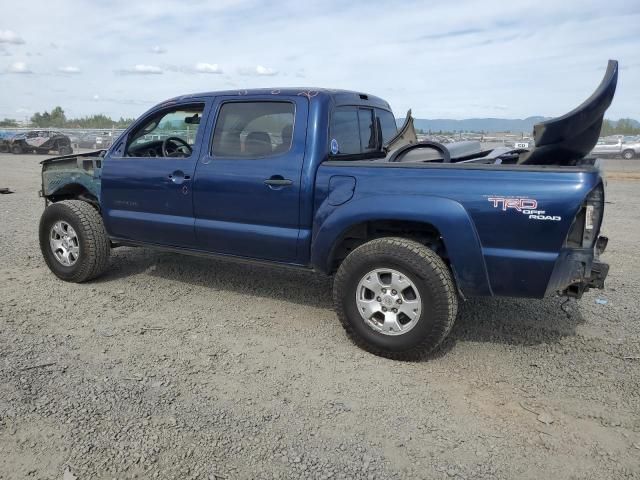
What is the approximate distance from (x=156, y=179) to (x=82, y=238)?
1.09 metres

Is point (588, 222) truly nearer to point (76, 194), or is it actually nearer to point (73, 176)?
point (73, 176)

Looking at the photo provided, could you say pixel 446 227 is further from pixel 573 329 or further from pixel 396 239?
pixel 573 329

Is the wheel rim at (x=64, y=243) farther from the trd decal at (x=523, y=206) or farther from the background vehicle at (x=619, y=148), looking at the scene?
the background vehicle at (x=619, y=148)

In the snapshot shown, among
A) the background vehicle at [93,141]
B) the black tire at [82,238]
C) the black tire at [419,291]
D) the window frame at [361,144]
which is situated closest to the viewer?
the black tire at [419,291]

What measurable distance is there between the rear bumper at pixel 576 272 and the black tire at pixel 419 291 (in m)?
0.65

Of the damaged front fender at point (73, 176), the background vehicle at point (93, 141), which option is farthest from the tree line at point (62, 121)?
the damaged front fender at point (73, 176)

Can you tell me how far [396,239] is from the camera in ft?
12.0

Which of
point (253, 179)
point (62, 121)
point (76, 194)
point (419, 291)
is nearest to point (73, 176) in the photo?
point (76, 194)

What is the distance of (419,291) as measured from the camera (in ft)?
11.5

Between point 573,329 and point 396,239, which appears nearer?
point 396,239

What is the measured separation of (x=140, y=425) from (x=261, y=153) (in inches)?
87.0

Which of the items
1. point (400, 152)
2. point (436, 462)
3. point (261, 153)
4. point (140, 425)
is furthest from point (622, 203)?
point (140, 425)

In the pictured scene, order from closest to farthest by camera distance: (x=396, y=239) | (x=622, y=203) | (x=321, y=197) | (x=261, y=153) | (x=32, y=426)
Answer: (x=32, y=426), (x=396, y=239), (x=321, y=197), (x=261, y=153), (x=622, y=203)

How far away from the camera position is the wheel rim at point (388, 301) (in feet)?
11.7
